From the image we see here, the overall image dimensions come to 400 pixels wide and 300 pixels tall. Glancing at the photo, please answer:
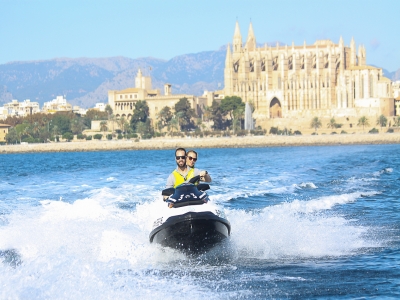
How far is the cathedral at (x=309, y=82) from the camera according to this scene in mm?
147625

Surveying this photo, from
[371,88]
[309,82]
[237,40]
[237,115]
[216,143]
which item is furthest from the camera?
[237,40]

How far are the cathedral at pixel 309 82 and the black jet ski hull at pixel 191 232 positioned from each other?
434 feet

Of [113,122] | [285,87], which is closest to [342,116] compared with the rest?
[285,87]

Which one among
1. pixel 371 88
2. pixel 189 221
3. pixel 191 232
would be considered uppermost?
pixel 371 88

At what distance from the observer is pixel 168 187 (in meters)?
15.8

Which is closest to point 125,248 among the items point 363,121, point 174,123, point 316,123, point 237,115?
point 363,121

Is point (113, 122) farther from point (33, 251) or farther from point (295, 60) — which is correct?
point (33, 251)

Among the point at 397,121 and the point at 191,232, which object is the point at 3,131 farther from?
the point at 191,232

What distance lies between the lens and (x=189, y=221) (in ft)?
49.2

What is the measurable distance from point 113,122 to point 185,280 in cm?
14505

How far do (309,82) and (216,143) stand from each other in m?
31.3

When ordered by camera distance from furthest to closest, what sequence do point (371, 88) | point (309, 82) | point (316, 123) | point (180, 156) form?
point (309, 82)
point (371, 88)
point (316, 123)
point (180, 156)

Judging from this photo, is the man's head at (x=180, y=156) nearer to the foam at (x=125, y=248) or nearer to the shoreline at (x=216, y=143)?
the foam at (x=125, y=248)

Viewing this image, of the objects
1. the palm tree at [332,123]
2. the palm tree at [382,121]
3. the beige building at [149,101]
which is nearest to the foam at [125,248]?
the palm tree at [382,121]
